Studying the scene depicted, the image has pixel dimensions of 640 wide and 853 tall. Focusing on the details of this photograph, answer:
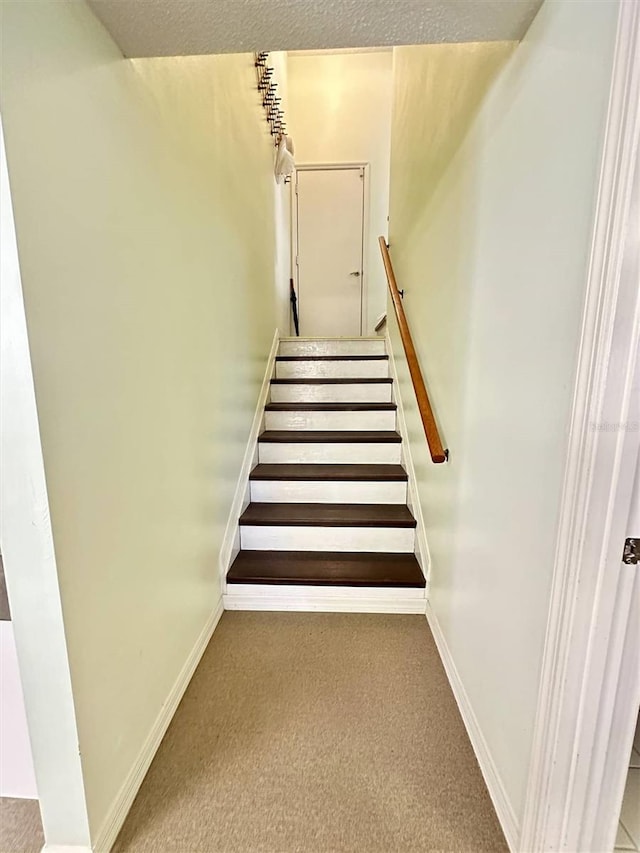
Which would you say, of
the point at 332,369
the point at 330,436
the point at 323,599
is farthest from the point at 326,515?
the point at 332,369

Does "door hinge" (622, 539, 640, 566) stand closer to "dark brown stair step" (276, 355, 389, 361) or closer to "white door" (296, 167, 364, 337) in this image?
"dark brown stair step" (276, 355, 389, 361)

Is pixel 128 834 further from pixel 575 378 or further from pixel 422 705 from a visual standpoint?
pixel 575 378

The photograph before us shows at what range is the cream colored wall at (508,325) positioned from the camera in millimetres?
885

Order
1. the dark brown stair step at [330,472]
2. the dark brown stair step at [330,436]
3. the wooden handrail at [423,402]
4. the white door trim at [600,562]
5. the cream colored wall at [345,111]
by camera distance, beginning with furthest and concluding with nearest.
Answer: the cream colored wall at [345,111]
the dark brown stair step at [330,436]
the dark brown stair step at [330,472]
the wooden handrail at [423,402]
the white door trim at [600,562]

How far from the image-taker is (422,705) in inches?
61.4

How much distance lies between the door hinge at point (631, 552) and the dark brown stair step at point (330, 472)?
1.61 metres

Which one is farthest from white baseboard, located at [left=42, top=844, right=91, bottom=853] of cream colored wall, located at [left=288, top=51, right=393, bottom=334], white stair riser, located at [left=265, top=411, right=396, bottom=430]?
cream colored wall, located at [left=288, top=51, right=393, bottom=334]

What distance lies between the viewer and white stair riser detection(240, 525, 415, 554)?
2.29 meters

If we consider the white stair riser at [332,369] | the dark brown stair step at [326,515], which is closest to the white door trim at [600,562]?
the dark brown stair step at [326,515]

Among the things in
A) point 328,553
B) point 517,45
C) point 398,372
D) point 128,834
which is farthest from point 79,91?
point 398,372

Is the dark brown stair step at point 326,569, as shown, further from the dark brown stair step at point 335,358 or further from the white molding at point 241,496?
the dark brown stair step at point 335,358

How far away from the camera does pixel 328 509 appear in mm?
2422

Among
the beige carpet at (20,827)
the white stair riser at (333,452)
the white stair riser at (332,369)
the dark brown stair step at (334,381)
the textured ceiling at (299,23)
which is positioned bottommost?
the beige carpet at (20,827)

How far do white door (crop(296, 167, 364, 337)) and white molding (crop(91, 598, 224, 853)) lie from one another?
12.6 feet
